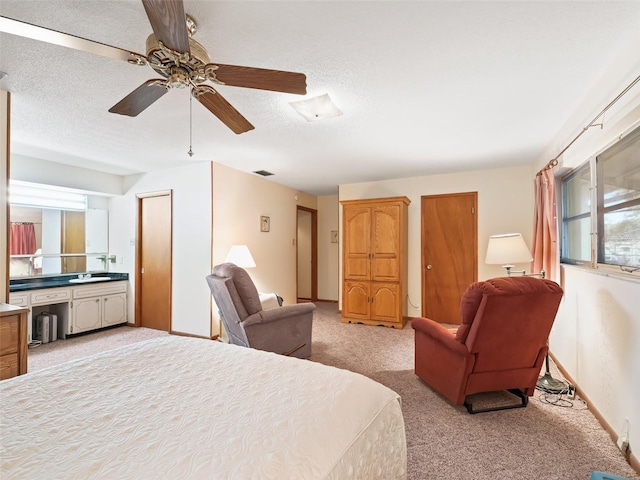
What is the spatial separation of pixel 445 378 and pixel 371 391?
139 centimetres

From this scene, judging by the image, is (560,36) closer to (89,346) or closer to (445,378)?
(445,378)

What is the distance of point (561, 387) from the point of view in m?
2.51

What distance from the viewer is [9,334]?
2.01 m

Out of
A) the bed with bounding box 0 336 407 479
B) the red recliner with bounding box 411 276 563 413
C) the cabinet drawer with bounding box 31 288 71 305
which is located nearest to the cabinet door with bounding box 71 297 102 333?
the cabinet drawer with bounding box 31 288 71 305

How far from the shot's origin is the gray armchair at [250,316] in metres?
2.75

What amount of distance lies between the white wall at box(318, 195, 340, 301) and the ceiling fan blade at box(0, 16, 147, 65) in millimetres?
5389

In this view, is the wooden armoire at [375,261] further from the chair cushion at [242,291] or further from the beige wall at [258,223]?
the chair cushion at [242,291]

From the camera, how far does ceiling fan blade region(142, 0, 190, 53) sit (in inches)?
40.9

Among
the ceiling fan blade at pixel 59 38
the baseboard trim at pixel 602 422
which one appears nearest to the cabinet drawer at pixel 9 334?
the ceiling fan blade at pixel 59 38

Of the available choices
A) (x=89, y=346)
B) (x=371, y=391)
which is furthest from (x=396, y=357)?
(x=89, y=346)

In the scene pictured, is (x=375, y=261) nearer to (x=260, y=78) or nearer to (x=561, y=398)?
(x=561, y=398)

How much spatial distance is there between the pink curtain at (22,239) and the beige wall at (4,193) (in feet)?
7.76

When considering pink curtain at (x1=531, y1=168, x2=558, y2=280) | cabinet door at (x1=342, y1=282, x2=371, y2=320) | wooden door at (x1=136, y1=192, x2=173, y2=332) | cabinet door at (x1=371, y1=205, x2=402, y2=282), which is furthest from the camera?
cabinet door at (x1=342, y1=282, x2=371, y2=320)

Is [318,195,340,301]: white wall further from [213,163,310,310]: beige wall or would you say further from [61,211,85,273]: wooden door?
[61,211,85,273]: wooden door
